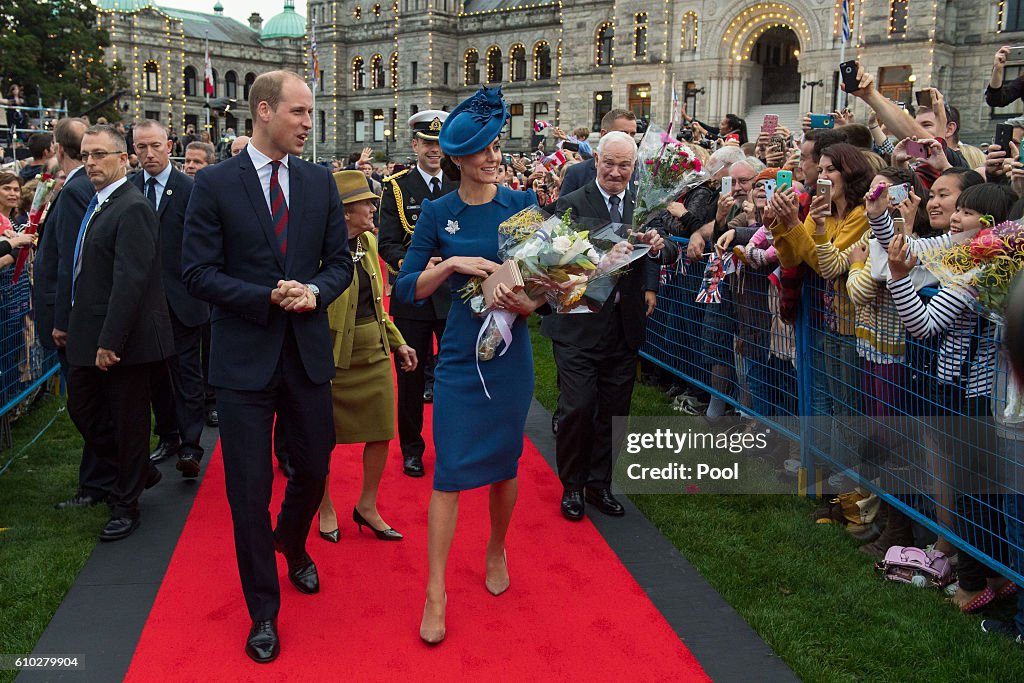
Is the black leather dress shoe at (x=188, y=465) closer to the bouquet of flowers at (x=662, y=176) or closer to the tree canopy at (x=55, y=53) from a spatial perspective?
the bouquet of flowers at (x=662, y=176)

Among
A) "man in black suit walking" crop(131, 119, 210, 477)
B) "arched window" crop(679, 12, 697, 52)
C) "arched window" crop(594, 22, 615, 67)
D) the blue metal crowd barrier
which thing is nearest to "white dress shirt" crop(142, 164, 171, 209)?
"man in black suit walking" crop(131, 119, 210, 477)

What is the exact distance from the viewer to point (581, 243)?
378 cm

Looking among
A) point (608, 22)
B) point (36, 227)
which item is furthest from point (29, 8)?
point (36, 227)

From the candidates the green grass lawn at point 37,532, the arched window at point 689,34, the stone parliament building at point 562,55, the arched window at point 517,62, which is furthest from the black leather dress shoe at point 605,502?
the arched window at point 517,62

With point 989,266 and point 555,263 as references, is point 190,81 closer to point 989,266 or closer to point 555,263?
point 555,263

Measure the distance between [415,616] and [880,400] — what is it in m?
2.63

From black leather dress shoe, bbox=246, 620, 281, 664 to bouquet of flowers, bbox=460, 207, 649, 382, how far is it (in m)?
1.49

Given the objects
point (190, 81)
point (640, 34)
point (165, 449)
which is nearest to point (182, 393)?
point (165, 449)

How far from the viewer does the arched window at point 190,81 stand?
7138cm

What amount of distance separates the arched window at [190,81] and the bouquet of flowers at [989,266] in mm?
75514

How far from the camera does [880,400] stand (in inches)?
180

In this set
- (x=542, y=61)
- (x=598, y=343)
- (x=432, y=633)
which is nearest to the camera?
(x=432, y=633)

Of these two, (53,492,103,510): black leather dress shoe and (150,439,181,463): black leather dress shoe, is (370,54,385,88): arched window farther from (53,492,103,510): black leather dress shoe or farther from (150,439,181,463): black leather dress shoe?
(53,492,103,510): black leather dress shoe

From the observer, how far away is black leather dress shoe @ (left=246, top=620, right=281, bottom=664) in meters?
3.68
